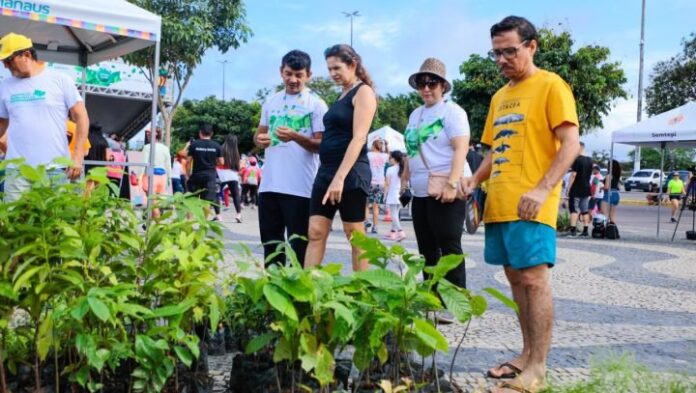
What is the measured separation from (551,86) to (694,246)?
10438 mm

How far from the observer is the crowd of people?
3.18 metres

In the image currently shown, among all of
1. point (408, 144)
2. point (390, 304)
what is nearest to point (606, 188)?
point (408, 144)

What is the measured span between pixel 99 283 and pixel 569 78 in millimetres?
32644

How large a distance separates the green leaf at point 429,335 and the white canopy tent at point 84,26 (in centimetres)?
439

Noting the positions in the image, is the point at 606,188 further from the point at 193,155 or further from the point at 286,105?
the point at 286,105

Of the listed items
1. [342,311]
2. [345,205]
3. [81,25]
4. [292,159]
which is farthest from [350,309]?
[81,25]

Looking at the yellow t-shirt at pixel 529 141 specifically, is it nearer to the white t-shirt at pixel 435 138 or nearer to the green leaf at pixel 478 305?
the green leaf at pixel 478 305

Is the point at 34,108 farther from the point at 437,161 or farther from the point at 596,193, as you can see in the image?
the point at 596,193

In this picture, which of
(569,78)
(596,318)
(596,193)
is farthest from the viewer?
(569,78)

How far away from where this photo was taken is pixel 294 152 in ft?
14.6

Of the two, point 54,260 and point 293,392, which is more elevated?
point 54,260

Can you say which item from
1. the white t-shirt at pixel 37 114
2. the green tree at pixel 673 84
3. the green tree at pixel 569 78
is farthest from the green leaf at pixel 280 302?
the green tree at pixel 673 84

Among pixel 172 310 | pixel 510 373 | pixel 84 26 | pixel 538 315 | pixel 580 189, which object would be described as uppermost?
pixel 84 26

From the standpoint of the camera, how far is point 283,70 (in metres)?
4.44
